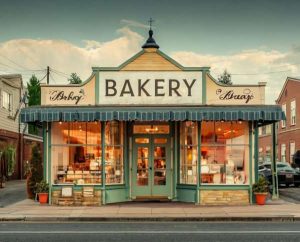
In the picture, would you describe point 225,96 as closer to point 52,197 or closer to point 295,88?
point 52,197

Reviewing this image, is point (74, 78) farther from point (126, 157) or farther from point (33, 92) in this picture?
point (126, 157)

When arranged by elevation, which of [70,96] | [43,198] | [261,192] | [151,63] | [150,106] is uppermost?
[151,63]

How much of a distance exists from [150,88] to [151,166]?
330 cm

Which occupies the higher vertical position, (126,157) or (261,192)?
(126,157)

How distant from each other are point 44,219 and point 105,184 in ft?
15.1

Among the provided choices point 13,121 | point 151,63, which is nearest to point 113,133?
point 151,63

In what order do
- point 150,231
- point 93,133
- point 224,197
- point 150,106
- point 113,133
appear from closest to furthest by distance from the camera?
point 150,231, point 224,197, point 150,106, point 93,133, point 113,133

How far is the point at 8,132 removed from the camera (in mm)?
41188

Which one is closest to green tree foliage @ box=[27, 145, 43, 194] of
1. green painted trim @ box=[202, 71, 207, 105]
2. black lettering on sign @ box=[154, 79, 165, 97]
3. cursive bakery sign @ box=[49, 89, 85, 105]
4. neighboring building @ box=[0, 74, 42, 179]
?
cursive bakery sign @ box=[49, 89, 85, 105]

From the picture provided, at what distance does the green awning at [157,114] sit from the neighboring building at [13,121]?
18477mm

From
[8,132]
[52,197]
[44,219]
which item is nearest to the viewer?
[44,219]

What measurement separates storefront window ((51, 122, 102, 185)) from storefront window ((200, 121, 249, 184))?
4011 millimetres

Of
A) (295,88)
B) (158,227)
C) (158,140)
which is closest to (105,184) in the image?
(158,140)

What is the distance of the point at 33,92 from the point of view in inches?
2274
